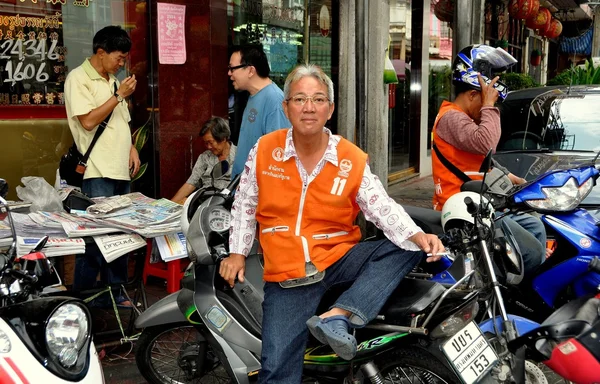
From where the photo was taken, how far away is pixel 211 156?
636 centimetres

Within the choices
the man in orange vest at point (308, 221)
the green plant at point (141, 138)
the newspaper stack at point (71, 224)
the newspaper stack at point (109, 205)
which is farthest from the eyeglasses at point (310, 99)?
the green plant at point (141, 138)

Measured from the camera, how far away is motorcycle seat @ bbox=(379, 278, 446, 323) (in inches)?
115

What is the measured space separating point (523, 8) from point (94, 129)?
10776mm

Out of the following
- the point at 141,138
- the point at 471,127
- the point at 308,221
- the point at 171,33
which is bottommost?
the point at 308,221

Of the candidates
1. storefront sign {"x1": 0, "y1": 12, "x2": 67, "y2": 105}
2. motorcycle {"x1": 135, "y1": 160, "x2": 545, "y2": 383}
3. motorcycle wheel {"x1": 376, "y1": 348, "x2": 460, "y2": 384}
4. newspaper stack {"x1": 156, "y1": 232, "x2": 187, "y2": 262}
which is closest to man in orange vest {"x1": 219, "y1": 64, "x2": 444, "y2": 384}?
motorcycle {"x1": 135, "y1": 160, "x2": 545, "y2": 383}

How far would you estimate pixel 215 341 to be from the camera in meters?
3.46

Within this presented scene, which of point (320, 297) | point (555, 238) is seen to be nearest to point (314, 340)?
point (320, 297)

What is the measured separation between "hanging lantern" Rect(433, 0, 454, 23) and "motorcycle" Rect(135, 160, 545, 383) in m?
9.46

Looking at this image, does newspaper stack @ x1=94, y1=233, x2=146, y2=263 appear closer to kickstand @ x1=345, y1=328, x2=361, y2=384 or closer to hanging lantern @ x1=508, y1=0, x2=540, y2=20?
kickstand @ x1=345, y1=328, x2=361, y2=384

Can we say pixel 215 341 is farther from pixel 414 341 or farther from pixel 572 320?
pixel 572 320

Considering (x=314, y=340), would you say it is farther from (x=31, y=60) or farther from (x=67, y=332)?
(x=31, y=60)

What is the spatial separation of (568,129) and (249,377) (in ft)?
12.4

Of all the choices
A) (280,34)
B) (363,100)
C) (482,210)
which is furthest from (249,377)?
(280,34)

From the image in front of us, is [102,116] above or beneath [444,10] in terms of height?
beneath
